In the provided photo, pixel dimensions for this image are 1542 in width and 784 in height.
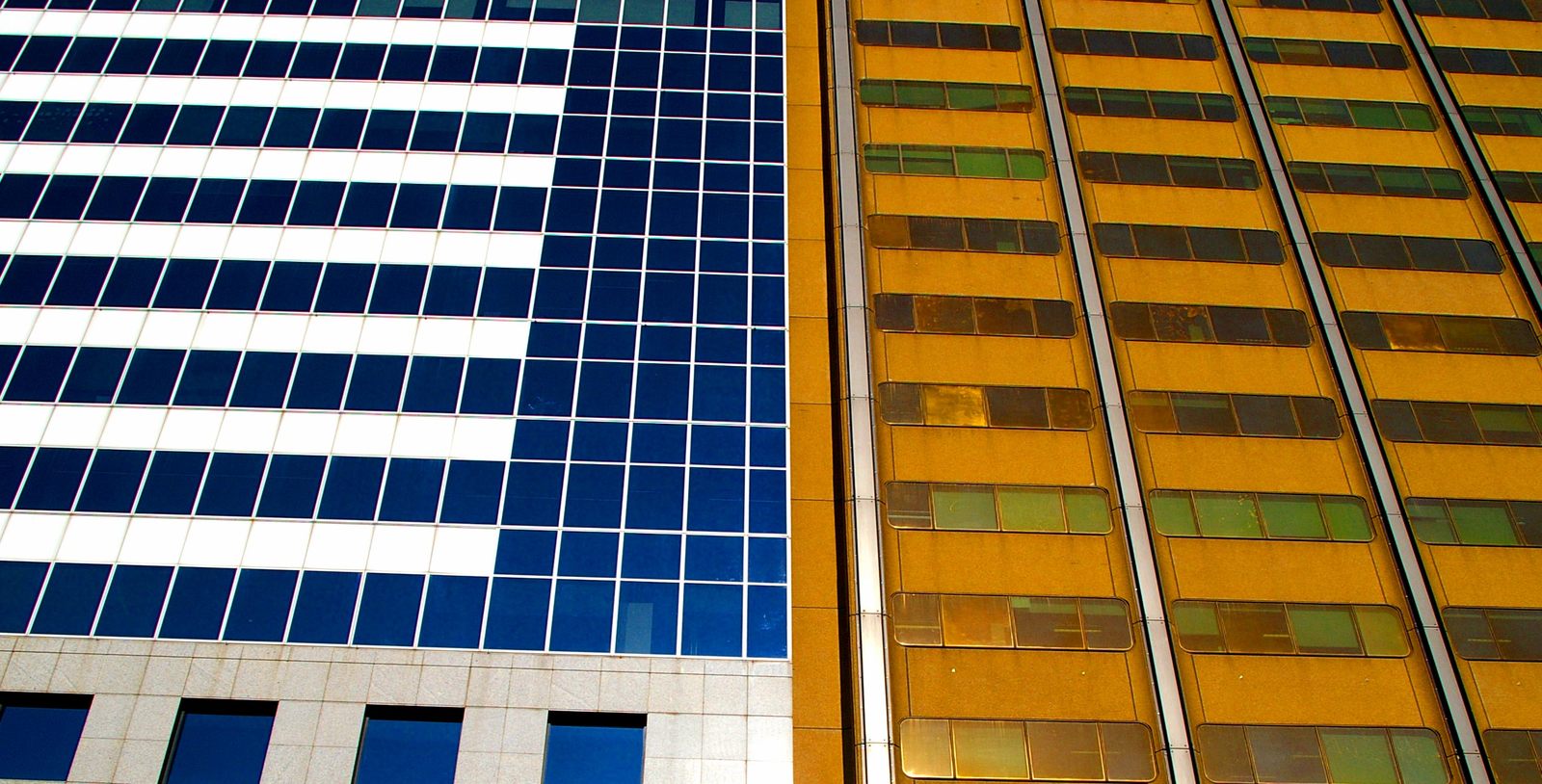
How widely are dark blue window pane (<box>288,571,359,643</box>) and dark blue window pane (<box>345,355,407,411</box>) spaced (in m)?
5.26

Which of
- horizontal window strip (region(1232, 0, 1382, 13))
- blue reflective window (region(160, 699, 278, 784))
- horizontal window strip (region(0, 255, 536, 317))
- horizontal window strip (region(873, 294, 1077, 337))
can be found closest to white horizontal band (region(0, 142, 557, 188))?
horizontal window strip (region(0, 255, 536, 317))

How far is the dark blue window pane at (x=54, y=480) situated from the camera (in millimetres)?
28500

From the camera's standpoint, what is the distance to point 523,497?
96.4 ft

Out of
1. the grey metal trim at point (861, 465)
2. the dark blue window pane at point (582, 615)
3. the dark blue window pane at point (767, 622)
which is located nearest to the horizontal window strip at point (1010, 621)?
the grey metal trim at point (861, 465)

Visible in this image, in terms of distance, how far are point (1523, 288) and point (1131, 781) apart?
77.8 feet

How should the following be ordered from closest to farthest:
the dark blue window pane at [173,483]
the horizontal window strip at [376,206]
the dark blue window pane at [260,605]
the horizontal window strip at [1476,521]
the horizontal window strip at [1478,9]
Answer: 1. the dark blue window pane at [260,605]
2. the dark blue window pane at [173,483]
3. the horizontal window strip at [1476,521]
4. the horizontal window strip at [376,206]
5. the horizontal window strip at [1478,9]

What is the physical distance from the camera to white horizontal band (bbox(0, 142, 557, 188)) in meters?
35.8

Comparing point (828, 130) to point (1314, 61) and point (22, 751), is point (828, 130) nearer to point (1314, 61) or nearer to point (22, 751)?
point (1314, 61)

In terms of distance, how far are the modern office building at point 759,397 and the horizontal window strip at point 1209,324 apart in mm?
233

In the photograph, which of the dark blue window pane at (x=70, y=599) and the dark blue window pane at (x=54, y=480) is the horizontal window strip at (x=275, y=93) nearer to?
the dark blue window pane at (x=54, y=480)

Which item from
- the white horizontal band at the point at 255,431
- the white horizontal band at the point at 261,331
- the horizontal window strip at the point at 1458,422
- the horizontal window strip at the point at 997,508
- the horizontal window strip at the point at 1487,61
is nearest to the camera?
the white horizontal band at the point at 255,431

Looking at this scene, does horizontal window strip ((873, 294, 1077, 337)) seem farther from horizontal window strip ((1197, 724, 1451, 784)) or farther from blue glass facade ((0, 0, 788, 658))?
horizontal window strip ((1197, 724, 1451, 784))

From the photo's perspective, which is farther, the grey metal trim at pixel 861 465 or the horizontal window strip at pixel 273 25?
the horizontal window strip at pixel 273 25

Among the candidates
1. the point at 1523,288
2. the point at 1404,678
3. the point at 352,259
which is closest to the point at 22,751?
the point at 352,259
